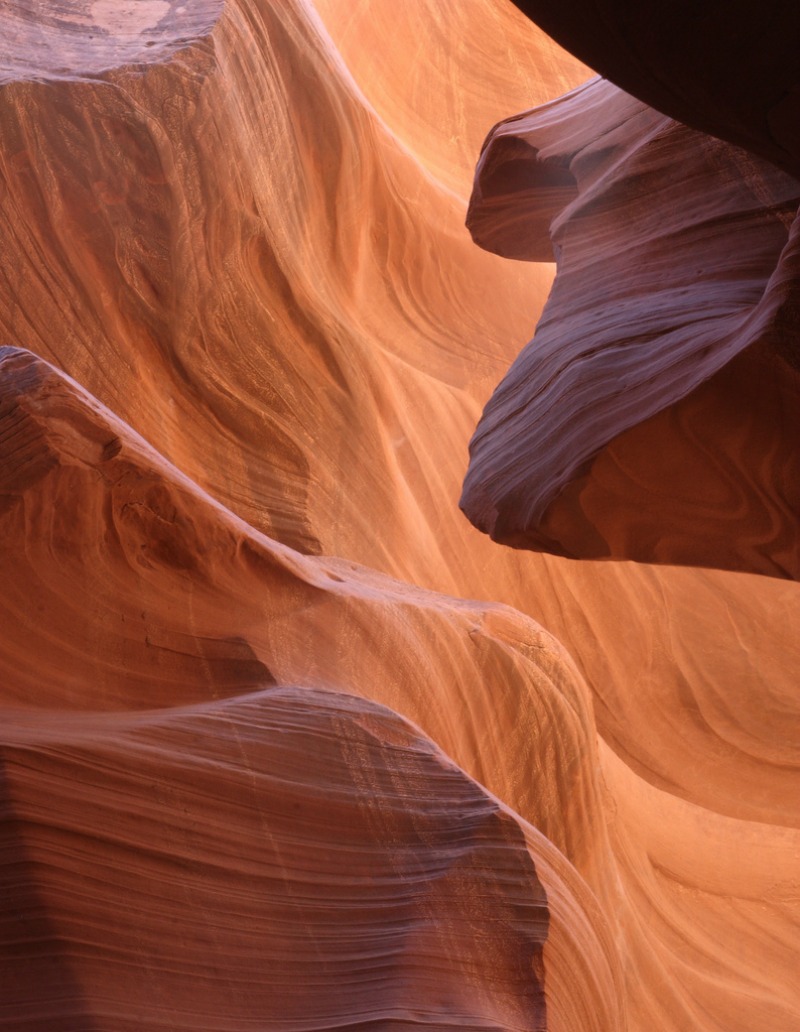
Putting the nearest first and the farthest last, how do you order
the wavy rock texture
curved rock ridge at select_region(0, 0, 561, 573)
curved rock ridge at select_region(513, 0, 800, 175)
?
1. curved rock ridge at select_region(513, 0, 800, 175)
2. the wavy rock texture
3. curved rock ridge at select_region(0, 0, 561, 573)

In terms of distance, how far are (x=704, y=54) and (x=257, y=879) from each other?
163 cm

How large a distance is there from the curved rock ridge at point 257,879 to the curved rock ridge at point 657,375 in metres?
0.81

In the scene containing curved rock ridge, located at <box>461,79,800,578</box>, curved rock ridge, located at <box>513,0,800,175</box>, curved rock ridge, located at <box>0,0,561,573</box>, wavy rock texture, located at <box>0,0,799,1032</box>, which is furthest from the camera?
curved rock ridge, located at <box>0,0,561,573</box>

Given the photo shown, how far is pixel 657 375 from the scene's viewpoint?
2.62 m

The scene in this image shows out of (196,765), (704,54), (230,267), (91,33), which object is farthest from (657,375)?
(91,33)

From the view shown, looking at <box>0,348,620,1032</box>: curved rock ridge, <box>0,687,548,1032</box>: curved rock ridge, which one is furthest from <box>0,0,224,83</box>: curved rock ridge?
<box>0,687,548,1032</box>: curved rock ridge

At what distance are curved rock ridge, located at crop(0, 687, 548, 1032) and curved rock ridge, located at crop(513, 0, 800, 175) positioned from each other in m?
1.45

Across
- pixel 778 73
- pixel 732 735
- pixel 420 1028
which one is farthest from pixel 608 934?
pixel 732 735

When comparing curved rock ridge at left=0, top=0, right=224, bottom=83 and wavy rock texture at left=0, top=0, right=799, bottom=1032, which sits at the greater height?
curved rock ridge at left=0, top=0, right=224, bottom=83

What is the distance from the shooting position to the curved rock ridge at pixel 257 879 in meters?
1.90

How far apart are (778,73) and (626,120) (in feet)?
5.85

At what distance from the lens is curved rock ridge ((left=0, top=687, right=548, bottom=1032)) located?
1898 millimetres

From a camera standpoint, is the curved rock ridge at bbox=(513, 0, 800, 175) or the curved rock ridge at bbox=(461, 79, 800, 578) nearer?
the curved rock ridge at bbox=(513, 0, 800, 175)

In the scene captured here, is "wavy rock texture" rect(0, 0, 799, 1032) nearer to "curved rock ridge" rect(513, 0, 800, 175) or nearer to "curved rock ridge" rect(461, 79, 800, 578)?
"curved rock ridge" rect(461, 79, 800, 578)
